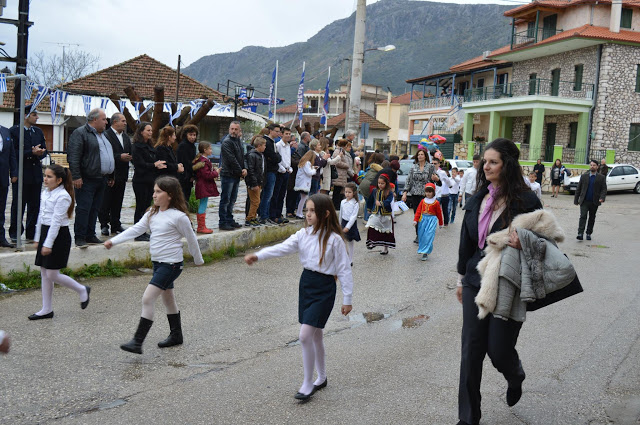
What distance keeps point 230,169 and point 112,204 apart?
2087 millimetres

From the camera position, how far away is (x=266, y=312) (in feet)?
23.8

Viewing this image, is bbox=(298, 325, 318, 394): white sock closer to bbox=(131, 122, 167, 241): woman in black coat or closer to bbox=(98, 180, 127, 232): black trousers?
bbox=(131, 122, 167, 241): woman in black coat

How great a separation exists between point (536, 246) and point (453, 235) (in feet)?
35.9

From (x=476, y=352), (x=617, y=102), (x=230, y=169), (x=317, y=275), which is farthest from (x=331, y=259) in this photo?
(x=617, y=102)

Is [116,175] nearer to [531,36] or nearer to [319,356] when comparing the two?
[319,356]

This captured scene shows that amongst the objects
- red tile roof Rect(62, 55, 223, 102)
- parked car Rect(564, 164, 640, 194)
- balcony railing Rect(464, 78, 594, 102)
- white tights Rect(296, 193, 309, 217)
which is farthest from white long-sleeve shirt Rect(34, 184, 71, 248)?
balcony railing Rect(464, 78, 594, 102)

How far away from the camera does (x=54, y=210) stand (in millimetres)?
6426

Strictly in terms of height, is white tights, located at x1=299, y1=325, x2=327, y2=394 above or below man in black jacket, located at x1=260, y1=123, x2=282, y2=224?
below

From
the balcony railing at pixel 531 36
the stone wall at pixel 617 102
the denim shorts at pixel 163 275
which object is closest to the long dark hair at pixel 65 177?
the denim shorts at pixel 163 275

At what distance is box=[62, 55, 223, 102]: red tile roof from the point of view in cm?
3231

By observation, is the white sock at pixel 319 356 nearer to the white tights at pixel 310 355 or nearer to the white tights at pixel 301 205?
the white tights at pixel 310 355

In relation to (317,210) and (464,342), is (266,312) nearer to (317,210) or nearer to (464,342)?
(317,210)

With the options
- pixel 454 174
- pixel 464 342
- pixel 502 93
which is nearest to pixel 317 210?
pixel 464 342

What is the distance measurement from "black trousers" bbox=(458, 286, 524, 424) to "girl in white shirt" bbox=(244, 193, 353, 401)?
3.43 feet
